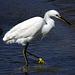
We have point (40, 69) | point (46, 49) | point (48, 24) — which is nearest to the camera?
point (40, 69)

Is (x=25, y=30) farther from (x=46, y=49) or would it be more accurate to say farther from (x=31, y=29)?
(x=46, y=49)

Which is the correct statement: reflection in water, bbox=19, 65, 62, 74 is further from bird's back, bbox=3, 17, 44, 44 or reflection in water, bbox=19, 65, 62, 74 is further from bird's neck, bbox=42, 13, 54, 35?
bird's neck, bbox=42, 13, 54, 35

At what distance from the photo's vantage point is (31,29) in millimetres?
8109

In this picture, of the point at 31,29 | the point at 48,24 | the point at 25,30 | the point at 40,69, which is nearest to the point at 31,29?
the point at 31,29

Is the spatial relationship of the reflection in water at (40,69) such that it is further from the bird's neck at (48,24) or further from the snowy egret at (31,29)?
the bird's neck at (48,24)

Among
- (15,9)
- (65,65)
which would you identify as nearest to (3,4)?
(15,9)

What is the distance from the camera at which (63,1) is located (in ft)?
51.4

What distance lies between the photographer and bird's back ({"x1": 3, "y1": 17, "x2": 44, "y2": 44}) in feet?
26.4

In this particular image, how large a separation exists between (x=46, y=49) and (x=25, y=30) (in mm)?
1399

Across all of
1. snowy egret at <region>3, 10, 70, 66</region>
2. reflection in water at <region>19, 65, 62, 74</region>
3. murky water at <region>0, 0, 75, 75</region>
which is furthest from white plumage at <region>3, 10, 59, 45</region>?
reflection in water at <region>19, 65, 62, 74</region>

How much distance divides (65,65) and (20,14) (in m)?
7.11

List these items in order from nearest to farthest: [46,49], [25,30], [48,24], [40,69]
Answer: [40,69] → [48,24] → [25,30] → [46,49]

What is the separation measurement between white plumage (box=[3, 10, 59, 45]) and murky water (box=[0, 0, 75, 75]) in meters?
0.70

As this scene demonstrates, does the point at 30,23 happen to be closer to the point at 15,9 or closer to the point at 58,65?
the point at 58,65
